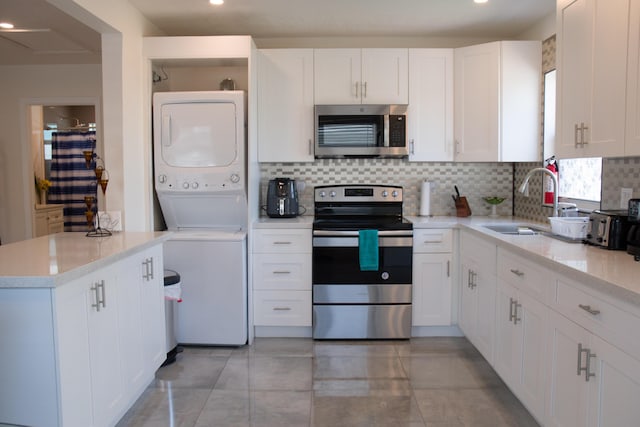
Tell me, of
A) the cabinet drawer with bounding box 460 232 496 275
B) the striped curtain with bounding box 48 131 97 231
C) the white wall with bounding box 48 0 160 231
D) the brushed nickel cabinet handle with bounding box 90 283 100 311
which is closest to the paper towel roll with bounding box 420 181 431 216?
the cabinet drawer with bounding box 460 232 496 275

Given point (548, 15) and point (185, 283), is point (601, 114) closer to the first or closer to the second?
point (548, 15)

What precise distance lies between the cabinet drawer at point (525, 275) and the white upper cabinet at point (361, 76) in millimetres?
1710

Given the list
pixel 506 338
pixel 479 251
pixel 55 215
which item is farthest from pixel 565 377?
pixel 55 215

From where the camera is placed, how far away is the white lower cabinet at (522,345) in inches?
87.4

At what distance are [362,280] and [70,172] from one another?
4.99 metres

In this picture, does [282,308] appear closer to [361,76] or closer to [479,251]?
[479,251]

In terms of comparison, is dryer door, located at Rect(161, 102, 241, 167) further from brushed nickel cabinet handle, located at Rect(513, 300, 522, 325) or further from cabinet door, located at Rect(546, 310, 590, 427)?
cabinet door, located at Rect(546, 310, 590, 427)

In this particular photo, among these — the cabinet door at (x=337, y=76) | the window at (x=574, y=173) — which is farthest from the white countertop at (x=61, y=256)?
the window at (x=574, y=173)

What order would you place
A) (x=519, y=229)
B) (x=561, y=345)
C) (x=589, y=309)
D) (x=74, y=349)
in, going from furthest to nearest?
(x=519, y=229)
(x=561, y=345)
(x=74, y=349)
(x=589, y=309)

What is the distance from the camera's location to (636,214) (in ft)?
7.08

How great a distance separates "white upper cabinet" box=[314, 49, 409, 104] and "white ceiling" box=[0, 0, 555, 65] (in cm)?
22

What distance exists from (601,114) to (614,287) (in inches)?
40.4

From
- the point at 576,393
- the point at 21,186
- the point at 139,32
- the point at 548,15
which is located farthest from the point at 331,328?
the point at 21,186

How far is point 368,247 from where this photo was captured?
364 centimetres
